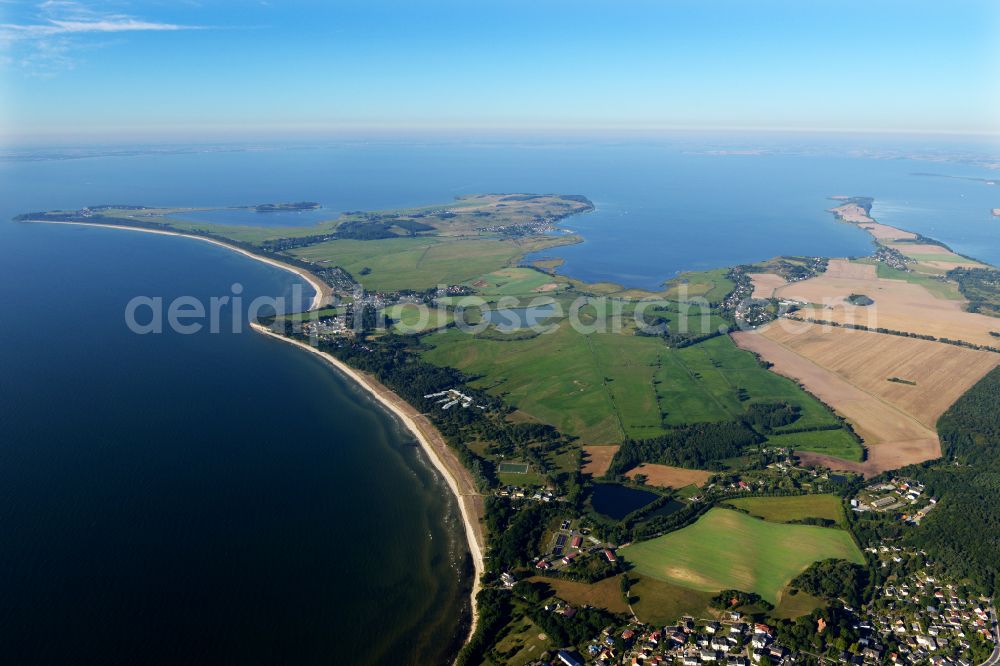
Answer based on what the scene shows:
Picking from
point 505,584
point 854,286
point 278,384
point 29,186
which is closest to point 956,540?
point 505,584

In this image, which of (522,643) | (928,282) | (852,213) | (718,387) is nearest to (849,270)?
(928,282)

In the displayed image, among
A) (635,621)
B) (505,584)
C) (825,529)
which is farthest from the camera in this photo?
(825,529)

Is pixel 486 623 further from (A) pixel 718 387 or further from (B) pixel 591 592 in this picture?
(A) pixel 718 387

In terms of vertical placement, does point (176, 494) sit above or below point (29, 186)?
below

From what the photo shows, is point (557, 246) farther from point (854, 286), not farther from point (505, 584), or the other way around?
point (505, 584)

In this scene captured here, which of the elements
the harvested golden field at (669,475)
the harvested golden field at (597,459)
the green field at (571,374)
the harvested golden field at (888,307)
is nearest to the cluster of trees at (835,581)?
the harvested golden field at (669,475)

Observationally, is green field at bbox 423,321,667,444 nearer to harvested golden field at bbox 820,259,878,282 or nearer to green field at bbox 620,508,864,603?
green field at bbox 620,508,864,603

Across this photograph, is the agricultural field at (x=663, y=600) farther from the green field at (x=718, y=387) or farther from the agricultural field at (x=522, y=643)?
the green field at (x=718, y=387)
